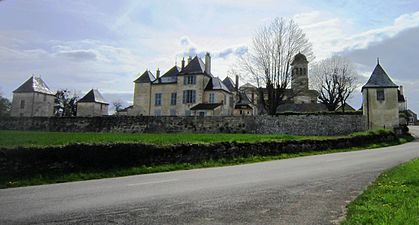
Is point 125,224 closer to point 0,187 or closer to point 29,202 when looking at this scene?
point 29,202

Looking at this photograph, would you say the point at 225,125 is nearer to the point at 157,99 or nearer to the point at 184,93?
the point at 184,93

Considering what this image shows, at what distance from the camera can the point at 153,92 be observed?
5650 centimetres

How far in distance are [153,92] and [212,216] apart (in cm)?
5093

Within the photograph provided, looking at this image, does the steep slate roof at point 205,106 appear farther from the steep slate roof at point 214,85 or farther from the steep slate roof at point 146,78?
the steep slate roof at point 146,78

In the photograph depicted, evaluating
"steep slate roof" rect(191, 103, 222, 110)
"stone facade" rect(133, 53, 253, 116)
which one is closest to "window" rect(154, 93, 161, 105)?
"stone facade" rect(133, 53, 253, 116)

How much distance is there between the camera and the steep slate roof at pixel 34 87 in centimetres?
5828

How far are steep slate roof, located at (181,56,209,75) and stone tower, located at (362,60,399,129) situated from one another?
75.8 ft

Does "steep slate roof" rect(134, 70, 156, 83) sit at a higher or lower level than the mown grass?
higher

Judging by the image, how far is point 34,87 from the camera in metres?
59.0

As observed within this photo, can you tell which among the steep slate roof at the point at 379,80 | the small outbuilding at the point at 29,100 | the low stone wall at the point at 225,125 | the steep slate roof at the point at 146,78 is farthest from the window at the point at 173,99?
the steep slate roof at the point at 379,80

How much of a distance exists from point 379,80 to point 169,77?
30489 millimetres

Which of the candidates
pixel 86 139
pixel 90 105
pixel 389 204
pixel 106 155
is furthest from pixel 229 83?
pixel 389 204

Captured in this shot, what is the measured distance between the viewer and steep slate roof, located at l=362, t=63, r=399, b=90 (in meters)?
40.0

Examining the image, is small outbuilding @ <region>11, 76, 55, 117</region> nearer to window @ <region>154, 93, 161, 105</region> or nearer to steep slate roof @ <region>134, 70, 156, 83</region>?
steep slate roof @ <region>134, 70, 156, 83</region>
